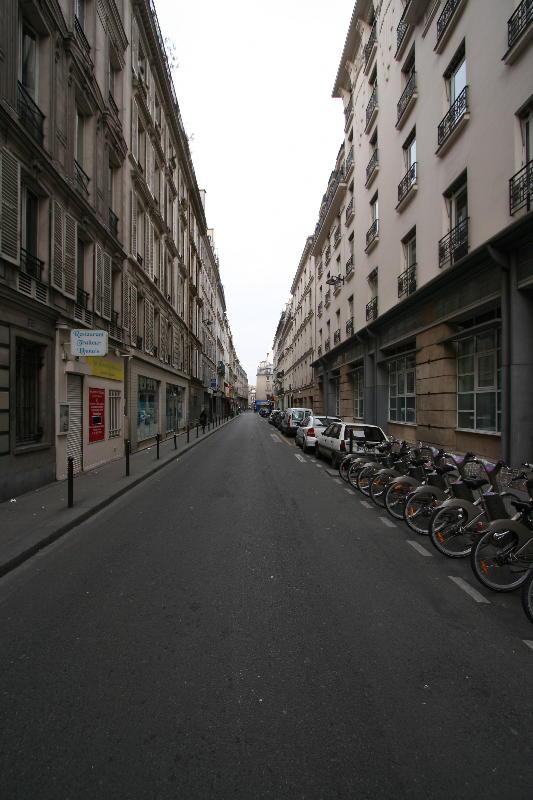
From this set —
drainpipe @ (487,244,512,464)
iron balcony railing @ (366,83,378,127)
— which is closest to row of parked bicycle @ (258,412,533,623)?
drainpipe @ (487,244,512,464)

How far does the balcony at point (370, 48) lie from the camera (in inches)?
734

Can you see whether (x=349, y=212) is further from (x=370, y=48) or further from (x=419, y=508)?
(x=419, y=508)

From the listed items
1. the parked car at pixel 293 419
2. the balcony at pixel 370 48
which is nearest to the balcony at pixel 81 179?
the balcony at pixel 370 48

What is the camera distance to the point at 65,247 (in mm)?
9961

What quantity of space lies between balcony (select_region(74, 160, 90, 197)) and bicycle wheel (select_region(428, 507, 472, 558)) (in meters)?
11.5

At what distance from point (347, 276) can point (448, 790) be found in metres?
24.0

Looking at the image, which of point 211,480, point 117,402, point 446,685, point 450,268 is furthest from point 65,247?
point 446,685

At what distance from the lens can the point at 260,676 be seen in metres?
2.77

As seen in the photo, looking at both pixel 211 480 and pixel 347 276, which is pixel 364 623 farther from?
pixel 347 276

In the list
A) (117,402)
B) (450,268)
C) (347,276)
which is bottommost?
(117,402)

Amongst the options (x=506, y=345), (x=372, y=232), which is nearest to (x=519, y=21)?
(x=506, y=345)

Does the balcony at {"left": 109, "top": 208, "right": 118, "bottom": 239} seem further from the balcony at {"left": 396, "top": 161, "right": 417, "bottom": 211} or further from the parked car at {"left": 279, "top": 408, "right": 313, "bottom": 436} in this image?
the parked car at {"left": 279, "top": 408, "right": 313, "bottom": 436}

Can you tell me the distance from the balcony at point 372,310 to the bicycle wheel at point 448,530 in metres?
14.3

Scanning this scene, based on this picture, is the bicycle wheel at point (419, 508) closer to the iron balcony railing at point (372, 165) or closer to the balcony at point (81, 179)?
the balcony at point (81, 179)
